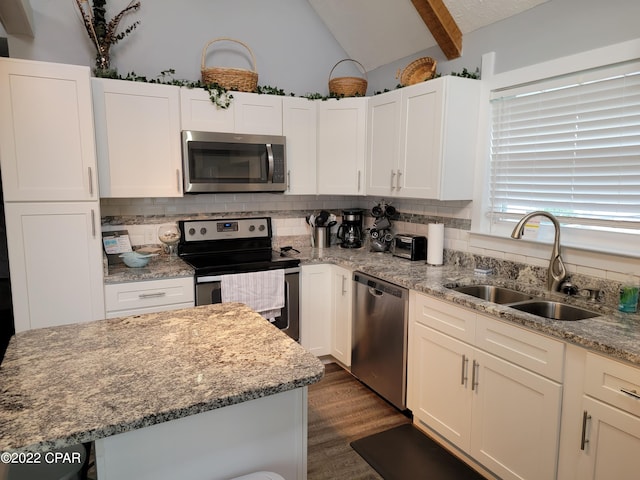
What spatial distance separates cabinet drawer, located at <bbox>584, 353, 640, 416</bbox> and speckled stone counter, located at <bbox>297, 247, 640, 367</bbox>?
0.14 feet

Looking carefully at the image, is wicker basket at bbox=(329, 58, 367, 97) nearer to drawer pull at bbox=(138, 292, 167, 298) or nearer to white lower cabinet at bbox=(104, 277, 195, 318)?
white lower cabinet at bbox=(104, 277, 195, 318)

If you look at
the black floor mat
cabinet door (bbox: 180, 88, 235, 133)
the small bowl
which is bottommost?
the black floor mat

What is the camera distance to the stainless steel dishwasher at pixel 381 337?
9.04 ft

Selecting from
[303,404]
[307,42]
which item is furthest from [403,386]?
[307,42]

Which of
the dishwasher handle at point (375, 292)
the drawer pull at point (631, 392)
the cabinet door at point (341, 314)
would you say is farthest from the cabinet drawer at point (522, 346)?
the cabinet door at point (341, 314)

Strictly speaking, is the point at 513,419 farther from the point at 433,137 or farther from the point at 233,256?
the point at 233,256

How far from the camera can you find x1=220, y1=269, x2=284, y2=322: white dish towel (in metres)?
3.03

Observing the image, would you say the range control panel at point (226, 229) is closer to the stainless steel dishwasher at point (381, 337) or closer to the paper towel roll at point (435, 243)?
the stainless steel dishwasher at point (381, 337)

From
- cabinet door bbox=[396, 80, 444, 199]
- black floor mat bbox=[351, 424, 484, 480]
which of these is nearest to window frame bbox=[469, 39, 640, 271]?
cabinet door bbox=[396, 80, 444, 199]

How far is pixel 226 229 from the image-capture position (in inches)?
141

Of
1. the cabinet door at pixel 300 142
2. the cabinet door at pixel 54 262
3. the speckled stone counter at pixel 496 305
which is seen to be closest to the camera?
the speckled stone counter at pixel 496 305

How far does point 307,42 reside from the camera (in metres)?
3.88

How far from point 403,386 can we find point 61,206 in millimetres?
2365

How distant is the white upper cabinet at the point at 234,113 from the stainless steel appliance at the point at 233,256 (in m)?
0.75
